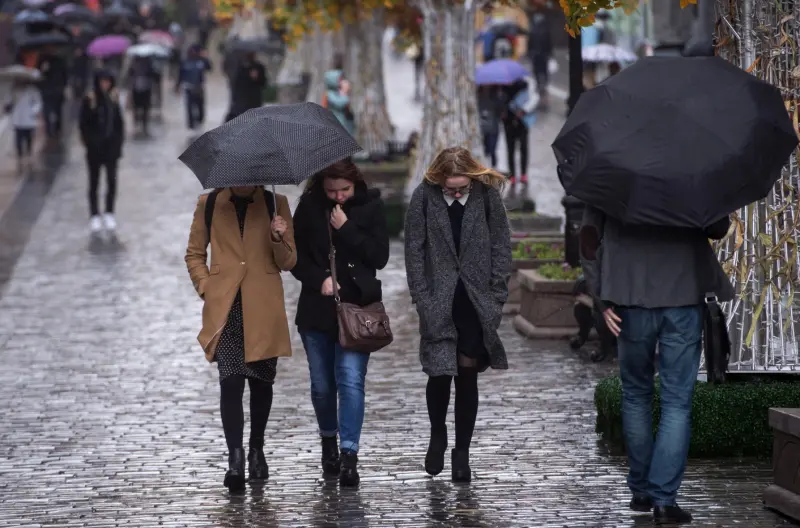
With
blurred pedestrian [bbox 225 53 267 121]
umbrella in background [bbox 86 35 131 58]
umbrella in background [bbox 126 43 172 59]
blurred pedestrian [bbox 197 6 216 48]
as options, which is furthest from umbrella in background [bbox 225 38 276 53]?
blurred pedestrian [bbox 197 6 216 48]

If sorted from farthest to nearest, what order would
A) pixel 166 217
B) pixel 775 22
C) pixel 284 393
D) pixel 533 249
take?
1. pixel 166 217
2. pixel 533 249
3. pixel 284 393
4. pixel 775 22

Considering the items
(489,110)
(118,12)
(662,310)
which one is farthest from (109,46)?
(662,310)

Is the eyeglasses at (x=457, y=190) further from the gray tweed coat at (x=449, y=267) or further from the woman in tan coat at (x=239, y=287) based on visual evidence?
the woman in tan coat at (x=239, y=287)

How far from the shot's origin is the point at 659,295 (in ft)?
23.7

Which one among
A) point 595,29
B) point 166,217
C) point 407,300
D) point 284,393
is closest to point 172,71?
point 595,29

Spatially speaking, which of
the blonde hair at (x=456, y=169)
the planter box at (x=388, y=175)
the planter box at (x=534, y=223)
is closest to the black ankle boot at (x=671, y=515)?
the blonde hair at (x=456, y=169)

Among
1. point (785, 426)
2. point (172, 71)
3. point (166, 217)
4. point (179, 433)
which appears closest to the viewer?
point (785, 426)

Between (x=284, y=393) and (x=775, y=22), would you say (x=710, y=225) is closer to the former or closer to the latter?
(x=775, y=22)

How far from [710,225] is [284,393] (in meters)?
4.11

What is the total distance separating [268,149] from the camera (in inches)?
312

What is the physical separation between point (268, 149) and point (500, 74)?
13.7m

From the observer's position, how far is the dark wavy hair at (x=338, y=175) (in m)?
8.13

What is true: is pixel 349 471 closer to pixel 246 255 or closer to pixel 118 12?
pixel 246 255

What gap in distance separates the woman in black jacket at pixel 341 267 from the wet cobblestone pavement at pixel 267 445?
0.39m
